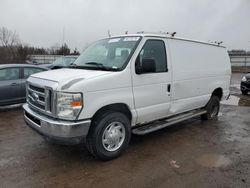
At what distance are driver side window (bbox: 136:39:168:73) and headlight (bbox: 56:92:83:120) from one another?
60.5 inches

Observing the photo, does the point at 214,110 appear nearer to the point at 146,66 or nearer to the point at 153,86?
the point at 153,86

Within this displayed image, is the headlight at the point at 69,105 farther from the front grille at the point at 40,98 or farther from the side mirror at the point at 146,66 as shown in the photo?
the side mirror at the point at 146,66

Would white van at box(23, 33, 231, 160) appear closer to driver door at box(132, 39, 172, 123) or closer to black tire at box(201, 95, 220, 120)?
driver door at box(132, 39, 172, 123)

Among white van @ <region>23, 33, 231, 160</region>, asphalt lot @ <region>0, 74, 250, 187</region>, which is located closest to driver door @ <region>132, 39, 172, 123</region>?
white van @ <region>23, 33, 231, 160</region>

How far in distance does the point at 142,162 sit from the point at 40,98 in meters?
2.06

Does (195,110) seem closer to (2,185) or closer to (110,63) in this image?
(110,63)

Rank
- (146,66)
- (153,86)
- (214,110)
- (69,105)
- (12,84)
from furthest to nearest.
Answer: (12,84) → (214,110) → (153,86) → (146,66) → (69,105)

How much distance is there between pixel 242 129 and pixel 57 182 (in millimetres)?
4863

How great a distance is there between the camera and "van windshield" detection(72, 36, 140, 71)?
4.26 meters

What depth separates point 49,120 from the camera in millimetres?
3660

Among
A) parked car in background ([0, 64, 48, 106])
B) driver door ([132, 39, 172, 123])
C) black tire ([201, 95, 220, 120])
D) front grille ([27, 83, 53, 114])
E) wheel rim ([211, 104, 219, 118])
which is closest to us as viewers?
front grille ([27, 83, 53, 114])

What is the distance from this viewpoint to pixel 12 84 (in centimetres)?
759

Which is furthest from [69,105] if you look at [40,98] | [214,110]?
[214,110]

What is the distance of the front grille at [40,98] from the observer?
12.0 ft
